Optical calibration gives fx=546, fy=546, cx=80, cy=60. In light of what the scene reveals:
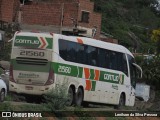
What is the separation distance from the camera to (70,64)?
2162 centimetres

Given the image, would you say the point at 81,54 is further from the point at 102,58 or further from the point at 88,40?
the point at 102,58

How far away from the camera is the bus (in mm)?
20828

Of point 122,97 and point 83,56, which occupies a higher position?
point 83,56

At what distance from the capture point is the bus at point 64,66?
2083 cm

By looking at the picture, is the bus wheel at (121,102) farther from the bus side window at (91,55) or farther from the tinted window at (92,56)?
the bus side window at (91,55)

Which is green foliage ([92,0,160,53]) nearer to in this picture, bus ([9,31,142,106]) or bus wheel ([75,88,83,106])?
bus ([9,31,142,106])

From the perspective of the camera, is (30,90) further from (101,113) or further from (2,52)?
(2,52)

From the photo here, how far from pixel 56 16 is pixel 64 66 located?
1011 inches

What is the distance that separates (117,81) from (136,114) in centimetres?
537

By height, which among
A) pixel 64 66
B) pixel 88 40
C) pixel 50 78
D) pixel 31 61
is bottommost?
pixel 50 78

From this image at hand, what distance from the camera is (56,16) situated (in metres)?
46.6

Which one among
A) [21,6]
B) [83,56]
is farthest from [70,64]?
[21,6]

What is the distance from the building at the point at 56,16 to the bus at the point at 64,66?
20.6m

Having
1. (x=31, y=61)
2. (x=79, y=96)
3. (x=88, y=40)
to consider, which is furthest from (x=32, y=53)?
(x=88, y=40)
